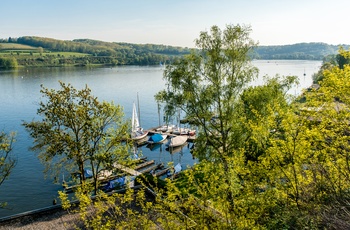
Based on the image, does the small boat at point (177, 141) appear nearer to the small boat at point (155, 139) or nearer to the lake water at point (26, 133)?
the lake water at point (26, 133)

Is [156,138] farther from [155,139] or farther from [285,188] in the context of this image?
[285,188]

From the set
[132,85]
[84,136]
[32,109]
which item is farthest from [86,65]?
[84,136]

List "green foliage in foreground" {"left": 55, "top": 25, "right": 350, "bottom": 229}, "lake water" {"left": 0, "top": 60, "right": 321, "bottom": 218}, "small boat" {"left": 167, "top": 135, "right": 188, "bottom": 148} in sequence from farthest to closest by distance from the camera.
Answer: "small boat" {"left": 167, "top": 135, "right": 188, "bottom": 148}
"lake water" {"left": 0, "top": 60, "right": 321, "bottom": 218}
"green foliage in foreground" {"left": 55, "top": 25, "right": 350, "bottom": 229}

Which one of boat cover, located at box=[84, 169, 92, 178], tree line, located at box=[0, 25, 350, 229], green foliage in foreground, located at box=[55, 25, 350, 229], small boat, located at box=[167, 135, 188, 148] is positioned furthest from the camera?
small boat, located at box=[167, 135, 188, 148]

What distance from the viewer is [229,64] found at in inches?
901

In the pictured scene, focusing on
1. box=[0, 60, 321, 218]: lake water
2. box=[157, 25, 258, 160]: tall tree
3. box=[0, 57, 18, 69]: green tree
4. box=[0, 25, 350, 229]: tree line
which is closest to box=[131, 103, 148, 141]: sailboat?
box=[0, 60, 321, 218]: lake water

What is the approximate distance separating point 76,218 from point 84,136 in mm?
6930

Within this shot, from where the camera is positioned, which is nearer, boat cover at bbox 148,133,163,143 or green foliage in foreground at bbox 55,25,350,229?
green foliage in foreground at bbox 55,25,350,229

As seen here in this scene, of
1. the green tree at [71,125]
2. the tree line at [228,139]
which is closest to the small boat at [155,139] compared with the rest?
the tree line at [228,139]

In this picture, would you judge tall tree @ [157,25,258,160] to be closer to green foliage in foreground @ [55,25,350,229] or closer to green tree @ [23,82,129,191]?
green tree @ [23,82,129,191]

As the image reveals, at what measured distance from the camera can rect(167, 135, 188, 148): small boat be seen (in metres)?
52.7

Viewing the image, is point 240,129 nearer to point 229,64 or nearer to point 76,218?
point 229,64

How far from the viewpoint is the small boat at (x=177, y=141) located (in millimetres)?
52722

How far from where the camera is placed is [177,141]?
177ft
